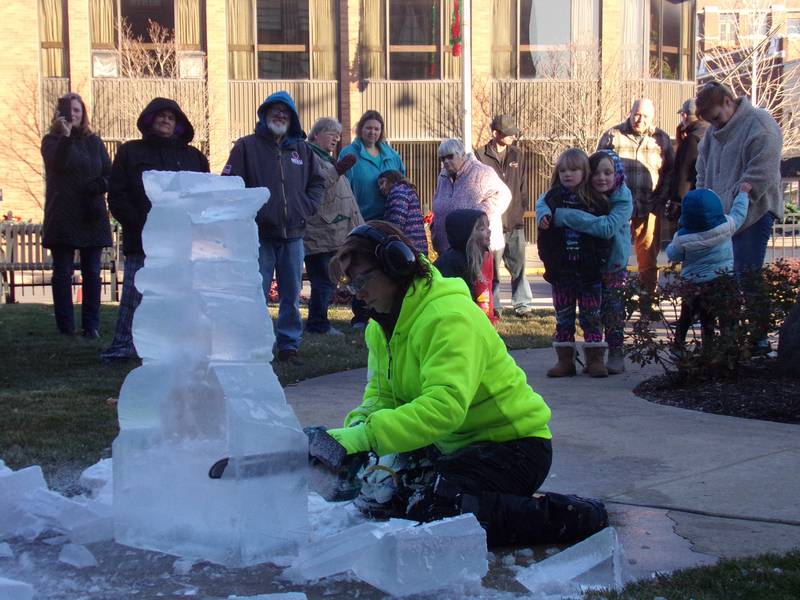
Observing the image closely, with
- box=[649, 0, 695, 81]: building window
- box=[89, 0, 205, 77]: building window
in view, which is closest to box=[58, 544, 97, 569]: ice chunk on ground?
box=[89, 0, 205, 77]: building window

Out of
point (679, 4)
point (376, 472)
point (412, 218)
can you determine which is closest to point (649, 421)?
point (376, 472)

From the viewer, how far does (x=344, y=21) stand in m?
29.4

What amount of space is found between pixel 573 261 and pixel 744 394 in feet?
5.08

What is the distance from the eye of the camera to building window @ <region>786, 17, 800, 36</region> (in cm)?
5579

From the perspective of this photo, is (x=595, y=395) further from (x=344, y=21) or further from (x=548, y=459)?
(x=344, y=21)

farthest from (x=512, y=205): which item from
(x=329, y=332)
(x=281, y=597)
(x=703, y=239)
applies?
(x=281, y=597)

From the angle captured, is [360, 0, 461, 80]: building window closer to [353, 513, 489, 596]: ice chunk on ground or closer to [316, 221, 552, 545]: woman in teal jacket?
[316, 221, 552, 545]: woman in teal jacket

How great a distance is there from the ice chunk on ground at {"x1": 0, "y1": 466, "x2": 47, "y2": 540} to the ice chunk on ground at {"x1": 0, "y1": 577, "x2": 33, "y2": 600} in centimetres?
88

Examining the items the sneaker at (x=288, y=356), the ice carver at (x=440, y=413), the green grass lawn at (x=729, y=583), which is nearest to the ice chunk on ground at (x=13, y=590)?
the ice carver at (x=440, y=413)

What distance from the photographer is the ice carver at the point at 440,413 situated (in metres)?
3.68

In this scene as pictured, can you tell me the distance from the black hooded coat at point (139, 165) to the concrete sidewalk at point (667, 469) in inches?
74.4

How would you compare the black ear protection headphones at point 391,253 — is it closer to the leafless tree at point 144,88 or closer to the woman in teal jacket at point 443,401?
the woman in teal jacket at point 443,401

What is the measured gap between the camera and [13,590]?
3.08 meters

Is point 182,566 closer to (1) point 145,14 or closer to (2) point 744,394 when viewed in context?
(2) point 744,394
